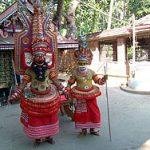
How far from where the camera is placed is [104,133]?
6.70 m

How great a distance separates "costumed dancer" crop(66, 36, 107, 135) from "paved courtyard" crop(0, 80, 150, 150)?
0.28 meters

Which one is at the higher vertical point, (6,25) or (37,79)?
(6,25)

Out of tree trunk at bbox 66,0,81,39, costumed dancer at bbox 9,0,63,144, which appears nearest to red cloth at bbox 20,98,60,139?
costumed dancer at bbox 9,0,63,144

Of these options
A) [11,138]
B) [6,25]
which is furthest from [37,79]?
[6,25]

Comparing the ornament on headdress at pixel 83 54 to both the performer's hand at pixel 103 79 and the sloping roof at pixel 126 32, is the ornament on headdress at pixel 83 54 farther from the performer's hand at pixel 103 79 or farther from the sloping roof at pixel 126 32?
the sloping roof at pixel 126 32

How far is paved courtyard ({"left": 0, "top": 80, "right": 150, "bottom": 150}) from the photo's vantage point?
5.98m

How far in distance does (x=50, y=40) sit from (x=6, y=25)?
16.4 ft

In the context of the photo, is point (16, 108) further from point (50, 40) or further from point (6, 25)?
point (50, 40)

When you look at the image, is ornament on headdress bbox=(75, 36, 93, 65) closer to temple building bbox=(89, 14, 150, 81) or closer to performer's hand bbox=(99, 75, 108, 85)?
performer's hand bbox=(99, 75, 108, 85)

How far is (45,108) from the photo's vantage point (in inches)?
229

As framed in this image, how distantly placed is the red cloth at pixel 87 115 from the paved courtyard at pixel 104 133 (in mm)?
241

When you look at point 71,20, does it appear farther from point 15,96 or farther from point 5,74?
point 15,96

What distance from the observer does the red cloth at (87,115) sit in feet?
21.2

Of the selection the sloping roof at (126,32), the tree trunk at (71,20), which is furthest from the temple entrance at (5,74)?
the sloping roof at (126,32)
